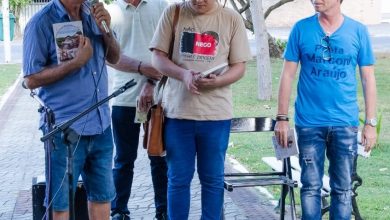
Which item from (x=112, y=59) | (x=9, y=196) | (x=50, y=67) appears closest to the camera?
(x=50, y=67)

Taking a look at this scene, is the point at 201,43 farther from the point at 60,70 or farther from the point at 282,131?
the point at 60,70

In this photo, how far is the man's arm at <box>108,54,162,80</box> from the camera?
230 inches

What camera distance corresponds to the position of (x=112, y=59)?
202 inches

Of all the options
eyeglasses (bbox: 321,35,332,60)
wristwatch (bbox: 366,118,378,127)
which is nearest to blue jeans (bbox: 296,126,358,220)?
wristwatch (bbox: 366,118,378,127)

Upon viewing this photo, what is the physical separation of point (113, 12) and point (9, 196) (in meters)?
3.09

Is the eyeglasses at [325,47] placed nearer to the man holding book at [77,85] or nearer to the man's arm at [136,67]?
the man's arm at [136,67]

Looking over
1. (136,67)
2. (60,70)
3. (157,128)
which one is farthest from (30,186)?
(60,70)

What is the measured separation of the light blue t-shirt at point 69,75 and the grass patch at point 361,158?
3220 millimetres

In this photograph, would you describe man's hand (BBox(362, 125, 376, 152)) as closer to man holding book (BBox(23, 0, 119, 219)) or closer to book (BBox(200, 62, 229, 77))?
book (BBox(200, 62, 229, 77))

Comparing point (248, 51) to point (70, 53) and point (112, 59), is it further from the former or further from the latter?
point (70, 53)

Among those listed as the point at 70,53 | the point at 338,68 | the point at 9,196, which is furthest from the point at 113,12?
the point at 9,196

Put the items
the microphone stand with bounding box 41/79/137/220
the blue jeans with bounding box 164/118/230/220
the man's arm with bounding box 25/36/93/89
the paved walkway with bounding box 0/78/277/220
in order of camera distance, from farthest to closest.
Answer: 1. the paved walkway with bounding box 0/78/277/220
2. the blue jeans with bounding box 164/118/230/220
3. the man's arm with bounding box 25/36/93/89
4. the microphone stand with bounding box 41/79/137/220

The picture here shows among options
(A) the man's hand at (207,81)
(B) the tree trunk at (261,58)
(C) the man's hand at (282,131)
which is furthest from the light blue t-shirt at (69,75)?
(B) the tree trunk at (261,58)

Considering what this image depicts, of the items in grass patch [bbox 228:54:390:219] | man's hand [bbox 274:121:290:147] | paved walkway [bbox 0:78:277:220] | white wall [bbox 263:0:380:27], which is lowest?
paved walkway [bbox 0:78:277:220]
